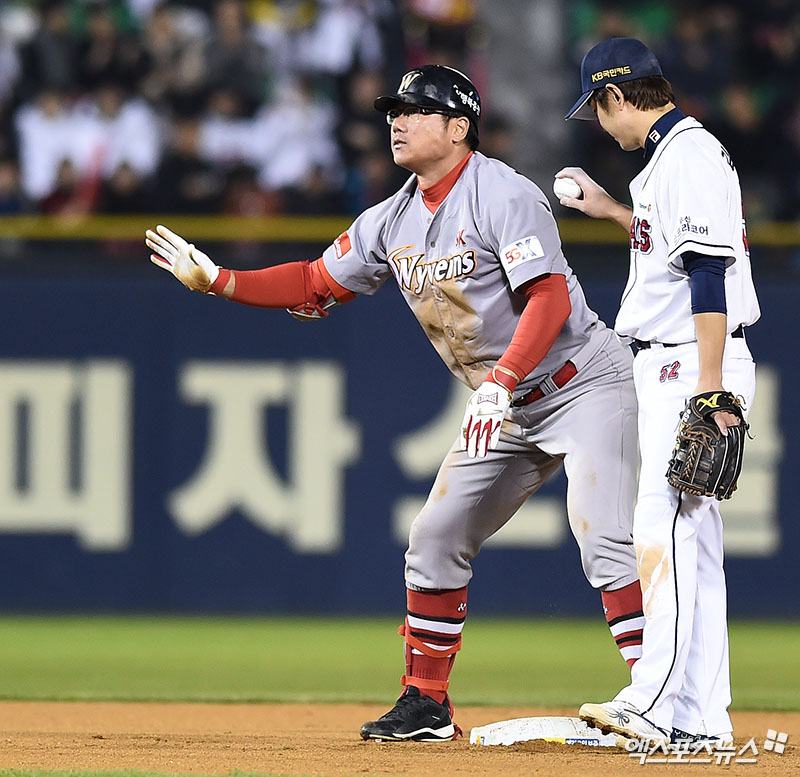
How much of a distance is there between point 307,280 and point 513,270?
839 mm

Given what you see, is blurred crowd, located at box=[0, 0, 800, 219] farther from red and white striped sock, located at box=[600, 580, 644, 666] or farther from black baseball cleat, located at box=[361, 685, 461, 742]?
red and white striped sock, located at box=[600, 580, 644, 666]

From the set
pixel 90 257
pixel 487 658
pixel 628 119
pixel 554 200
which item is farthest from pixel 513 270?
pixel 554 200

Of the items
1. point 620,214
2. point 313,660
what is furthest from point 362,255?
point 313,660

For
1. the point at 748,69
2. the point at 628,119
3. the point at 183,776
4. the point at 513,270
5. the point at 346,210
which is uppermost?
the point at 748,69

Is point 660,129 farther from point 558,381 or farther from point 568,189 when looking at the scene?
point 558,381

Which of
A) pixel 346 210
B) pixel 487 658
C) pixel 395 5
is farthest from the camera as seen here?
pixel 395 5

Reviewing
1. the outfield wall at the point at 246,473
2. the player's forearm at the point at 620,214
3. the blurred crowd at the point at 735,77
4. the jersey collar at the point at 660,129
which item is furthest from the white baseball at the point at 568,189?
the blurred crowd at the point at 735,77

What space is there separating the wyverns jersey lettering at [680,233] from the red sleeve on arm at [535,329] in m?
0.22

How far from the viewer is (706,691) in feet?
14.3

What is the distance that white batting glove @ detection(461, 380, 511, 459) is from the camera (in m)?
4.39

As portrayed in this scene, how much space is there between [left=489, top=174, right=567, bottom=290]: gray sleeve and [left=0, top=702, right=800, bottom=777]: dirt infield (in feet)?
4.71

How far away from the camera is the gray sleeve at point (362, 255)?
494 centimetres

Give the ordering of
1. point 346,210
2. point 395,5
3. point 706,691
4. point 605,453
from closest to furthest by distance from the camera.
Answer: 1. point 706,691
2. point 605,453
3. point 346,210
4. point 395,5

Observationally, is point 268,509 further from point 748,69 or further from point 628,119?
point 748,69
